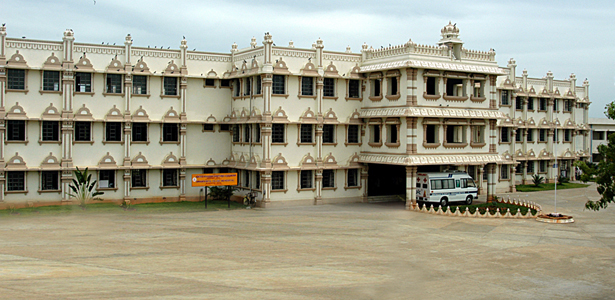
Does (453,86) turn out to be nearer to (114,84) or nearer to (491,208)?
(491,208)

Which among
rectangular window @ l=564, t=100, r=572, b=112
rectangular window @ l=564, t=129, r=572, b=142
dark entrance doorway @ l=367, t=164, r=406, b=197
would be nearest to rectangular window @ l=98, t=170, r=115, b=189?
dark entrance doorway @ l=367, t=164, r=406, b=197

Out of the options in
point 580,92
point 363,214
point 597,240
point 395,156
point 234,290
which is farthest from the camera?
point 580,92

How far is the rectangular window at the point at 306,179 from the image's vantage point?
4444 cm

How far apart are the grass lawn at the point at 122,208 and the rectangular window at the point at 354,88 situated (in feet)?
40.1

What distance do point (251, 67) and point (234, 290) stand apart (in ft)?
87.5

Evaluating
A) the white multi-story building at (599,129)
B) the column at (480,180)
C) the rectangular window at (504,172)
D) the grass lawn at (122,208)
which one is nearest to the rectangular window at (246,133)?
the grass lawn at (122,208)

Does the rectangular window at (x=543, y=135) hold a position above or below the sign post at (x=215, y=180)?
above

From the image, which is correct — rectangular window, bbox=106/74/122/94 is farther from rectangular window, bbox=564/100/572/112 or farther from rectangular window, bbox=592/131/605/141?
rectangular window, bbox=592/131/605/141

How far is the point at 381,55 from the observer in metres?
44.7

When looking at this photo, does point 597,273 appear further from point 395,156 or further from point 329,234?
point 395,156

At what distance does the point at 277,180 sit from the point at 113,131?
41.2 feet


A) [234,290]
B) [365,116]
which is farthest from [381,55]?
[234,290]

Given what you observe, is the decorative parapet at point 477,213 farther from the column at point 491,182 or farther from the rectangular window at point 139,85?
the rectangular window at point 139,85

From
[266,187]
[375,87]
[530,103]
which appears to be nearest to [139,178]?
[266,187]
